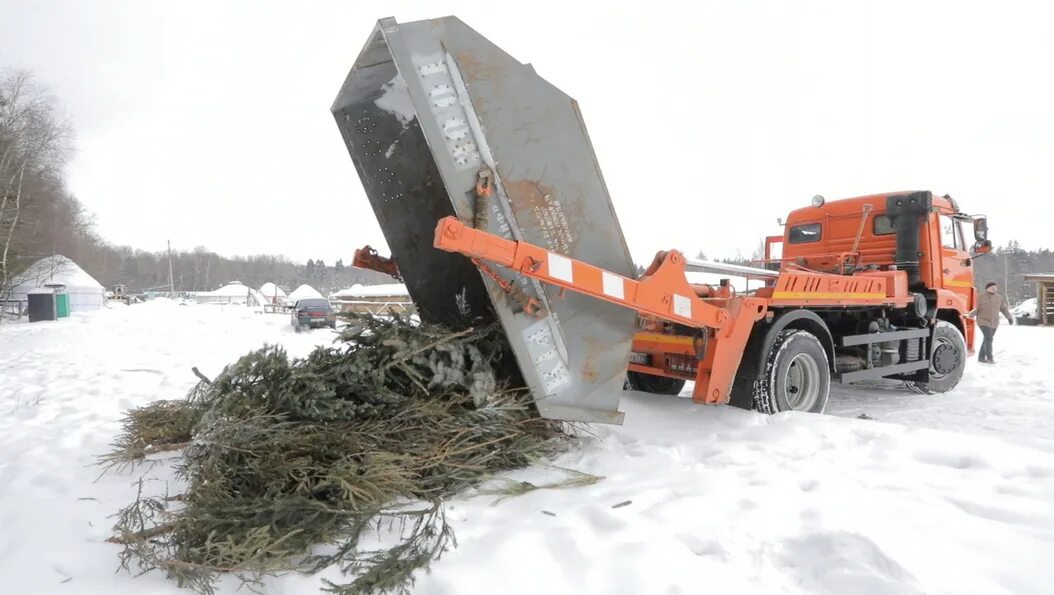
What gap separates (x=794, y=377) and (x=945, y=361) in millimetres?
3535

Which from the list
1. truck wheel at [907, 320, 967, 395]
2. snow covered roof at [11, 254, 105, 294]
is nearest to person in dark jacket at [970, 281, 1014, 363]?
truck wheel at [907, 320, 967, 395]

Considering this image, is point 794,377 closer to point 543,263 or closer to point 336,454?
point 543,263

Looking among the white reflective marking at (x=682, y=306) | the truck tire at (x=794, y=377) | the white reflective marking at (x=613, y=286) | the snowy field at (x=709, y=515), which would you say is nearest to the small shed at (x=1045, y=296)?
the truck tire at (x=794, y=377)

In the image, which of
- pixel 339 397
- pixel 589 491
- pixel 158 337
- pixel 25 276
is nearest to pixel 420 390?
pixel 339 397

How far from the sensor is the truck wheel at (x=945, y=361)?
7.13 m

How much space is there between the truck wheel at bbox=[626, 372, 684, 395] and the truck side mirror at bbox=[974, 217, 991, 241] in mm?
4857

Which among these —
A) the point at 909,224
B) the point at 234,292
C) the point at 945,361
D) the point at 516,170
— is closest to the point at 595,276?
the point at 516,170

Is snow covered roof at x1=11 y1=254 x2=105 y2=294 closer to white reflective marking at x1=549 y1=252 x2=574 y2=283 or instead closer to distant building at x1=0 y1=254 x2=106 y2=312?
distant building at x1=0 y1=254 x2=106 y2=312

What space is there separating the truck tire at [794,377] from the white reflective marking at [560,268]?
2189 mm

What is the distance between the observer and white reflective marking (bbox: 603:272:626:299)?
3.49m

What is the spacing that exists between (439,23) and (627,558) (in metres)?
2.88

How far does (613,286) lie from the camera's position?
3525 mm

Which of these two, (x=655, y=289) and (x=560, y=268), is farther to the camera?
(x=655, y=289)

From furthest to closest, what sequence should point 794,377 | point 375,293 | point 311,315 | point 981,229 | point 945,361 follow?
point 375,293 → point 311,315 → point 981,229 → point 945,361 → point 794,377
